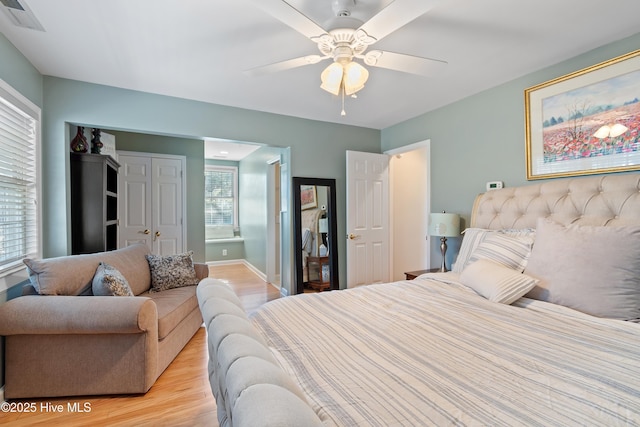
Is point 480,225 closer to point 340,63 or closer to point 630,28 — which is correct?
point 630,28

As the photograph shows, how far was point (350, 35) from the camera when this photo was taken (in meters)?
1.65

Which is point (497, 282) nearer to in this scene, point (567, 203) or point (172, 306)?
point (567, 203)

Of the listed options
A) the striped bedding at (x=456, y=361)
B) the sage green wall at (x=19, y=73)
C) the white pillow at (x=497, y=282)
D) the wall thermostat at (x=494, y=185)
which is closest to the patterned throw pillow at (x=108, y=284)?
the striped bedding at (x=456, y=361)

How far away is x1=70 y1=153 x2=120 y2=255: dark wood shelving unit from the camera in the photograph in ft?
9.39

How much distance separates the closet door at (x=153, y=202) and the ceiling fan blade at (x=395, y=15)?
13.4ft

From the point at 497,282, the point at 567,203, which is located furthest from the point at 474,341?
the point at 567,203

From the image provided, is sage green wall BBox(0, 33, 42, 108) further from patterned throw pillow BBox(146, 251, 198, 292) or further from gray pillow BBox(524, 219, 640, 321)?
gray pillow BBox(524, 219, 640, 321)

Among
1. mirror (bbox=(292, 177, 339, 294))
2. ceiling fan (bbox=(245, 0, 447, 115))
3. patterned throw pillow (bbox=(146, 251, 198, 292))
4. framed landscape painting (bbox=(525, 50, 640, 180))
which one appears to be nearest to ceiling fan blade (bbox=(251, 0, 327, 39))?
ceiling fan (bbox=(245, 0, 447, 115))

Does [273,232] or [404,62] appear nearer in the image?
[404,62]

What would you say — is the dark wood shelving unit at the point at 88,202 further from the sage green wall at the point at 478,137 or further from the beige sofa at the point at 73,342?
the sage green wall at the point at 478,137

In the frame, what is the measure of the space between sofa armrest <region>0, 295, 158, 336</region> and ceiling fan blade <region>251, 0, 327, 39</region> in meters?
1.89

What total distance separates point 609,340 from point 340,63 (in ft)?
6.00

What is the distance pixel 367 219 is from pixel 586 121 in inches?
95.3

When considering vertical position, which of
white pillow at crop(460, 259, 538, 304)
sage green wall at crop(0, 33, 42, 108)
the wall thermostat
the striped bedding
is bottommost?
the striped bedding
